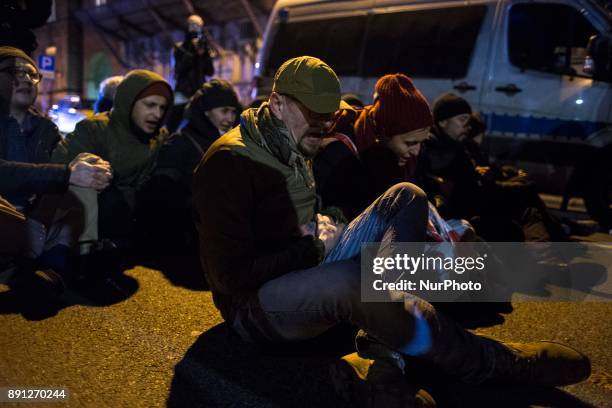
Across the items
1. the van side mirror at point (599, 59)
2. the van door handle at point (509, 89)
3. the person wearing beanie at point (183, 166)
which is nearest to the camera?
the person wearing beanie at point (183, 166)

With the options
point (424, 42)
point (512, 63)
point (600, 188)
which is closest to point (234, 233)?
point (600, 188)

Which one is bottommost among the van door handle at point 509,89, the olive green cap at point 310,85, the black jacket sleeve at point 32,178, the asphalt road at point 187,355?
the asphalt road at point 187,355

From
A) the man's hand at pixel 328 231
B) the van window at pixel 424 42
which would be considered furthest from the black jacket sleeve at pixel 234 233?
the van window at pixel 424 42

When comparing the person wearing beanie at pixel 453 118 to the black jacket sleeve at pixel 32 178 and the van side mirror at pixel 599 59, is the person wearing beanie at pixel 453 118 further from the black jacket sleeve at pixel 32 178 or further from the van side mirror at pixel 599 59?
the black jacket sleeve at pixel 32 178

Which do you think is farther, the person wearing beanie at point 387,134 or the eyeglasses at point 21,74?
the eyeglasses at point 21,74

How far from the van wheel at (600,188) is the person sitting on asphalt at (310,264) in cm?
405

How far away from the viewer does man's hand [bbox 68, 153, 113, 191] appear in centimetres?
302

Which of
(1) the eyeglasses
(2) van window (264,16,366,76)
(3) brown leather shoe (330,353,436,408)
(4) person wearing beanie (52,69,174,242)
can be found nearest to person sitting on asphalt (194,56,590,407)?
(3) brown leather shoe (330,353,436,408)

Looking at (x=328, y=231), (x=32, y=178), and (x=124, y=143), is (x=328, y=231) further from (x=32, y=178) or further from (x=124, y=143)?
(x=124, y=143)

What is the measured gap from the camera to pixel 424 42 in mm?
6422

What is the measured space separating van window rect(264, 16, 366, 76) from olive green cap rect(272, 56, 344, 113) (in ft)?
16.9

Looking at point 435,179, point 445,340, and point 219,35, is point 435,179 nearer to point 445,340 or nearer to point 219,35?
point 445,340

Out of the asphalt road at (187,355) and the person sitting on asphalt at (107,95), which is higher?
the person sitting on asphalt at (107,95)

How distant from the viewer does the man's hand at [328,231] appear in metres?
2.05
